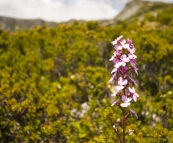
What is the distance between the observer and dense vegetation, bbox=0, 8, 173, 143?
8750 mm

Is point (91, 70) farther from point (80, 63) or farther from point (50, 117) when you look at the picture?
point (50, 117)

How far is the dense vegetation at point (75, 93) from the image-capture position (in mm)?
8750

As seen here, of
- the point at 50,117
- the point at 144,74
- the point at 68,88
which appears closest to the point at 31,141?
the point at 50,117

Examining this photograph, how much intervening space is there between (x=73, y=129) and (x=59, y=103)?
1.25 metres

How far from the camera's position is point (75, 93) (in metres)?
13.2

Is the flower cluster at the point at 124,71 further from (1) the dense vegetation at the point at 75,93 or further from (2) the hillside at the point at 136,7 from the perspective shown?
(2) the hillside at the point at 136,7

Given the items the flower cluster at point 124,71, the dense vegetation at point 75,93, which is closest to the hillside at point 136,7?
the dense vegetation at point 75,93

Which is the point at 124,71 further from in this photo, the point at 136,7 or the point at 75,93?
the point at 136,7

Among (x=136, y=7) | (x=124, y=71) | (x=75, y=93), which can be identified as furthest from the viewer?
(x=136, y=7)

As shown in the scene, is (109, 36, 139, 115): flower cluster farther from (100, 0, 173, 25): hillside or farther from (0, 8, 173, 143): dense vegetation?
(100, 0, 173, 25): hillside

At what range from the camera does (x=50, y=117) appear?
31.2 ft

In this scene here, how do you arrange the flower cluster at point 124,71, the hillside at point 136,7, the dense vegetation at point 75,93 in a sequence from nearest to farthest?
the flower cluster at point 124,71 → the dense vegetation at point 75,93 → the hillside at point 136,7

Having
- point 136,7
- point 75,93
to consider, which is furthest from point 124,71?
point 136,7

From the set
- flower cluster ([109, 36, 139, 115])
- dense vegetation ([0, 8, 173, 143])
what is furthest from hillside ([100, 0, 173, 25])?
flower cluster ([109, 36, 139, 115])
